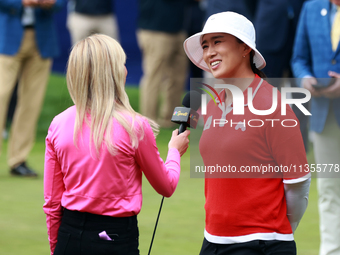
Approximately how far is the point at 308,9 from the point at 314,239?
1608 millimetres

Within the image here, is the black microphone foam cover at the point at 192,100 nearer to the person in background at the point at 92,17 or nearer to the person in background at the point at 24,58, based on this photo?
the person in background at the point at 24,58

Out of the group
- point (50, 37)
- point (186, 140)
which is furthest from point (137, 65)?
point (186, 140)

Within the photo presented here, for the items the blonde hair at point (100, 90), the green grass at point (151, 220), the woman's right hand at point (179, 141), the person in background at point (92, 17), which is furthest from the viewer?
the person in background at point (92, 17)

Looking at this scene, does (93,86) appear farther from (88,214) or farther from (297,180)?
(297,180)

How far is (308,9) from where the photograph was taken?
12.8ft

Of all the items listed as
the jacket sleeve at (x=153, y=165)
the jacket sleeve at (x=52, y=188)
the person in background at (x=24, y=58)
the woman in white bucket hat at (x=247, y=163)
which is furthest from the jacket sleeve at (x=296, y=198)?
the person in background at (x=24, y=58)

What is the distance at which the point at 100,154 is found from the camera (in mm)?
2252

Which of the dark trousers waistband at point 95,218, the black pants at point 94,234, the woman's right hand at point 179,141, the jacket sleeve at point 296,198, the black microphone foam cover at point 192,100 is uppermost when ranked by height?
the black microphone foam cover at point 192,100

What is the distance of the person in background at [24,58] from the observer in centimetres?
548

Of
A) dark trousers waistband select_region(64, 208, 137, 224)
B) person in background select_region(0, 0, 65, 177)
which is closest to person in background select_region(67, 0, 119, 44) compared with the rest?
person in background select_region(0, 0, 65, 177)

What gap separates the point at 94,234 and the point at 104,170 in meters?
0.26

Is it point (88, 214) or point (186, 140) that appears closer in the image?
point (88, 214)

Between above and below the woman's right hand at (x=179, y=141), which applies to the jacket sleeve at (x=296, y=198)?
below

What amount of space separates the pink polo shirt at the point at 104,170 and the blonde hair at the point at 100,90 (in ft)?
0.09
